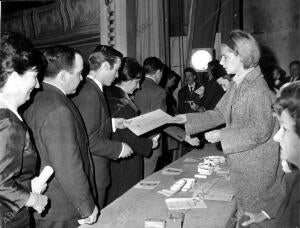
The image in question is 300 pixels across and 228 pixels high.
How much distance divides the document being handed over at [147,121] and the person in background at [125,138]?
330mm

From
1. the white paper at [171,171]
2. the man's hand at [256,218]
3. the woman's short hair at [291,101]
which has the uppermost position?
the woman's short hair at [291,101]

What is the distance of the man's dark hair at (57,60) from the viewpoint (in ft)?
7.34

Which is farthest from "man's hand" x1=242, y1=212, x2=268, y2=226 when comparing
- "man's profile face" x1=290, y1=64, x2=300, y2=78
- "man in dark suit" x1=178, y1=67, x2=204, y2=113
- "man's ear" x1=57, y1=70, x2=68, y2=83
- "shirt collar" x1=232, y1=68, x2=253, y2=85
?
"man's profile face" x1=290, y1=64, x2=300, y2=78

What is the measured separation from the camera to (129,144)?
3.43 metres

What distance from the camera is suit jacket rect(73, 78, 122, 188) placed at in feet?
8.79

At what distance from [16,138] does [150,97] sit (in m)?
2.66

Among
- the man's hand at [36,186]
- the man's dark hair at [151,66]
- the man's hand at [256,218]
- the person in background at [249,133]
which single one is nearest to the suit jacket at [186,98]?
the man's dark hair at [151,66]

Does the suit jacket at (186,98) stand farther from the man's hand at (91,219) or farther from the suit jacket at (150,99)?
the man's hand at (91,219)

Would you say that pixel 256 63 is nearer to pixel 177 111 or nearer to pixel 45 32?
pixel 177 111

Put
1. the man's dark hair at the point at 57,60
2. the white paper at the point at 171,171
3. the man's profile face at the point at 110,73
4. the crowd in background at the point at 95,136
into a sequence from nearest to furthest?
the crowd in background at the point at 95,136
the man's dark hair at the point at 57,60
the man's profile face at the point at 110,73
the white paper at the point at 171,171

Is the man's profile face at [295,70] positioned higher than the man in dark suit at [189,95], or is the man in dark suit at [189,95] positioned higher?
the man's profile face at [295,70]

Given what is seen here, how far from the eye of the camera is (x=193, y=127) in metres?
3.03

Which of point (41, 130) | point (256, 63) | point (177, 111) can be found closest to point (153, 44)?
point (177, 111)

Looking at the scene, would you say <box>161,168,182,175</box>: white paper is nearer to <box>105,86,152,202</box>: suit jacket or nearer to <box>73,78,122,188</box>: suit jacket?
<box>105,86,152,202</box>: suit jacket
